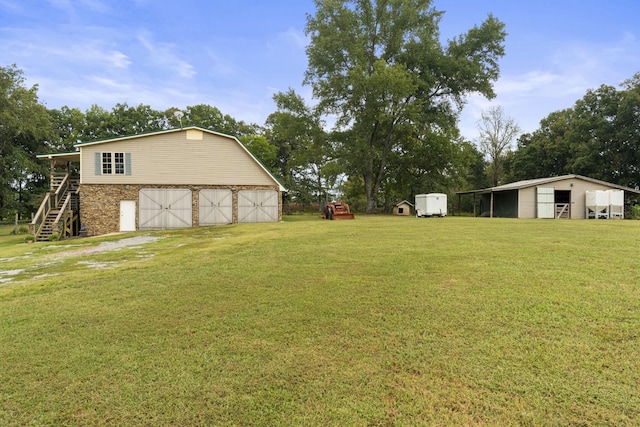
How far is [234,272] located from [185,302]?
1740mm

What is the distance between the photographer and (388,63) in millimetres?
32531

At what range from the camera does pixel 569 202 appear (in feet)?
82.7

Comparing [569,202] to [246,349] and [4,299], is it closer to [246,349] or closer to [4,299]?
[246,349]

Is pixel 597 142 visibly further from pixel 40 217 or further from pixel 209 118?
pixel 40 217

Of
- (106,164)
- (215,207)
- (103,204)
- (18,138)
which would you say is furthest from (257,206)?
(18,138)

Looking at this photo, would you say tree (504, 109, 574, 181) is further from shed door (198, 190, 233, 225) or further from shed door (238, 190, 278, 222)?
shed door (198, 190, 233, 225)

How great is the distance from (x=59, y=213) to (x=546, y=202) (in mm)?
31676

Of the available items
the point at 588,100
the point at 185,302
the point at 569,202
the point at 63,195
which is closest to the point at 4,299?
the point at 185,302

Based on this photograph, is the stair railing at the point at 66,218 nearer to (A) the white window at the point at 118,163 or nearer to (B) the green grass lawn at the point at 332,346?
(A) the white window at the point at 118,163

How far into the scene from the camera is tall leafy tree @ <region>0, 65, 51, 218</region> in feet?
103

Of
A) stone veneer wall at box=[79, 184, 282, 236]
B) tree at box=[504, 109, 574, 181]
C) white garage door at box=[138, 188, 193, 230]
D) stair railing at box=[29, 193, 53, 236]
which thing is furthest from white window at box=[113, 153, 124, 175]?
tree at box=[504, 109, 574, 181]

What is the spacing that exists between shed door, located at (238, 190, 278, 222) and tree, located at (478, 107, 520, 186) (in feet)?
118

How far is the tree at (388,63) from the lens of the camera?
29772 millimetres

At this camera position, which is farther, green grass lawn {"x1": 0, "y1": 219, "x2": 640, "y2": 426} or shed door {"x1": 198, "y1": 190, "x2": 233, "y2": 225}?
shed door {"x1": 198, "y1": 190, "x2": 233, "y2": 225}
